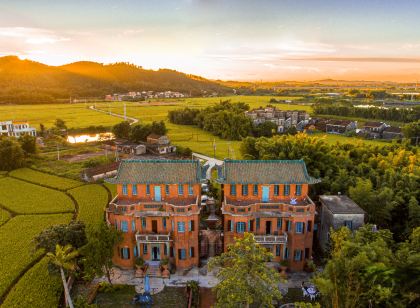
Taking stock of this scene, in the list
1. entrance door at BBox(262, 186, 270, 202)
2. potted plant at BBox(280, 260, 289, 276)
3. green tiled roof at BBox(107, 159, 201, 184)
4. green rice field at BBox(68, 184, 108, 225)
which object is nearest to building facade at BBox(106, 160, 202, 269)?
green tiled roof at BBox(107, 159, 201, 184)

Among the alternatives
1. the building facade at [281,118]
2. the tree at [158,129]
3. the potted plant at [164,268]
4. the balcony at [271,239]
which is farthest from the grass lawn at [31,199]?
the building facade at [281,118]

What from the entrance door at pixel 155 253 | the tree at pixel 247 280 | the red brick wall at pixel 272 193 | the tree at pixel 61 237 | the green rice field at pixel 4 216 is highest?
the red brick wall at pixel 272 193

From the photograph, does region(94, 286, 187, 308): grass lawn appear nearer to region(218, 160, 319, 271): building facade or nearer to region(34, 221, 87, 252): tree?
region(34, 221, 87, 252): tree

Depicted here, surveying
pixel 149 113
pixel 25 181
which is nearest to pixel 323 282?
pixel 25 181

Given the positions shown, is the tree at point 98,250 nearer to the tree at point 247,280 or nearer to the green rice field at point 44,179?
the tree at point 247,280

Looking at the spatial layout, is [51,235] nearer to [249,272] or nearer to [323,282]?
[249,272]

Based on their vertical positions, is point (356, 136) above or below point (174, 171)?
below

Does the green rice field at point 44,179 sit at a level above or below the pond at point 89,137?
below
